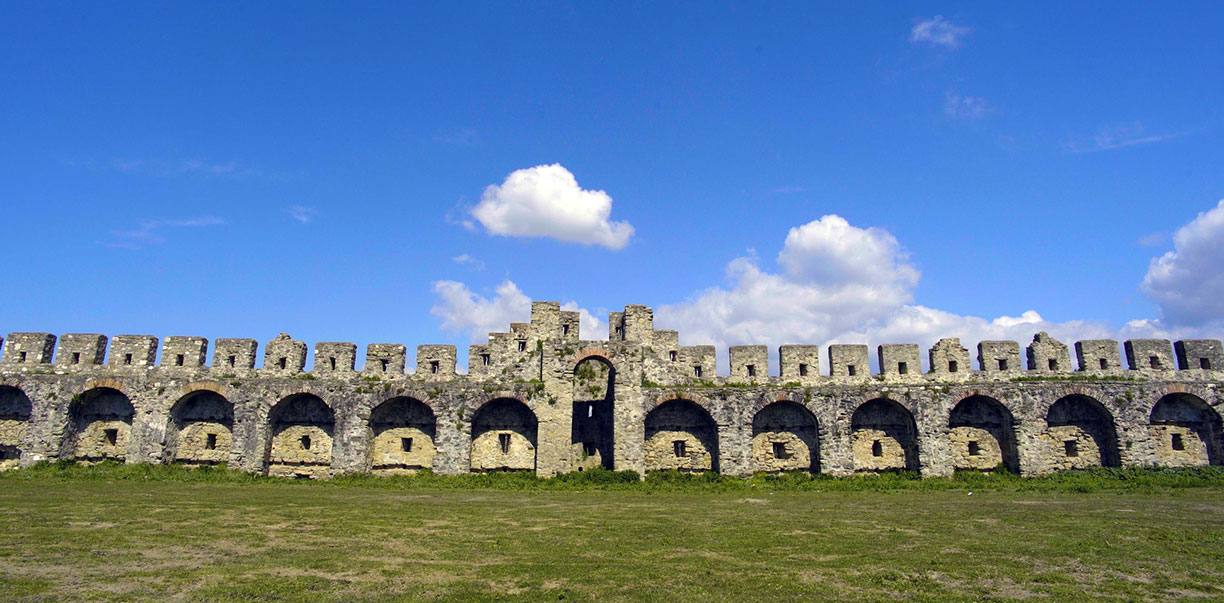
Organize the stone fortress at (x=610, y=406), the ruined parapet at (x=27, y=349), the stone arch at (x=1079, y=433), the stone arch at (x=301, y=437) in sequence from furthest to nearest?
1. the ruined parapet at (x=27, y=349)
2. the stone arch at (x=301, y=437)
3. the stone arch at (x=1079, y=433)
4. the stone fortress at (x=610, y=406)

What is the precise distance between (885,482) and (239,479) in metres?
29.7

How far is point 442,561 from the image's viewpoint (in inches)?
466

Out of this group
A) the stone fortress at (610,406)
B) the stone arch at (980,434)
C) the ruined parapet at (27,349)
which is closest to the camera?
the stone fortress at (610,406)

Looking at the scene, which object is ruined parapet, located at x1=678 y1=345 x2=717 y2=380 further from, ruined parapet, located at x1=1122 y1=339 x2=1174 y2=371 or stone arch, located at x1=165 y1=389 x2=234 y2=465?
stone arch, located at x1=165 y1=389 x2=234 y2=465

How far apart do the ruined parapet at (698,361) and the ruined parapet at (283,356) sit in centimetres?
1953

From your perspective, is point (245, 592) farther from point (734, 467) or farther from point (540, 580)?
point (734, 467)

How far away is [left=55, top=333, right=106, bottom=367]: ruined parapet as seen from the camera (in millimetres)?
30453

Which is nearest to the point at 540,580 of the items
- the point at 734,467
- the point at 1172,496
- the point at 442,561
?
the point at 442,561

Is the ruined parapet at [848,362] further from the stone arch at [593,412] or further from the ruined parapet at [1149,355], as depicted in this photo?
the ruined parapet at [1149,355]

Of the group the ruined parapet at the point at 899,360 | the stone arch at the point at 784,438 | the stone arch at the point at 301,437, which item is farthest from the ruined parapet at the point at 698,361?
the stone arch at the point at 301,437

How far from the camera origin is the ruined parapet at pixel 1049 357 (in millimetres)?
30469

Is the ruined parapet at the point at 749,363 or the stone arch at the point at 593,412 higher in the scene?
the ruined parapet at the point at 749,363

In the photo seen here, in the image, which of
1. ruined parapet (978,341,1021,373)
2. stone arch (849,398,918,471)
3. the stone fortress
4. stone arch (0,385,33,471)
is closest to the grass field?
the stone fortress

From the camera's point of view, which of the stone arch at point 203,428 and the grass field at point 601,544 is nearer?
the grass field at point 601,544
